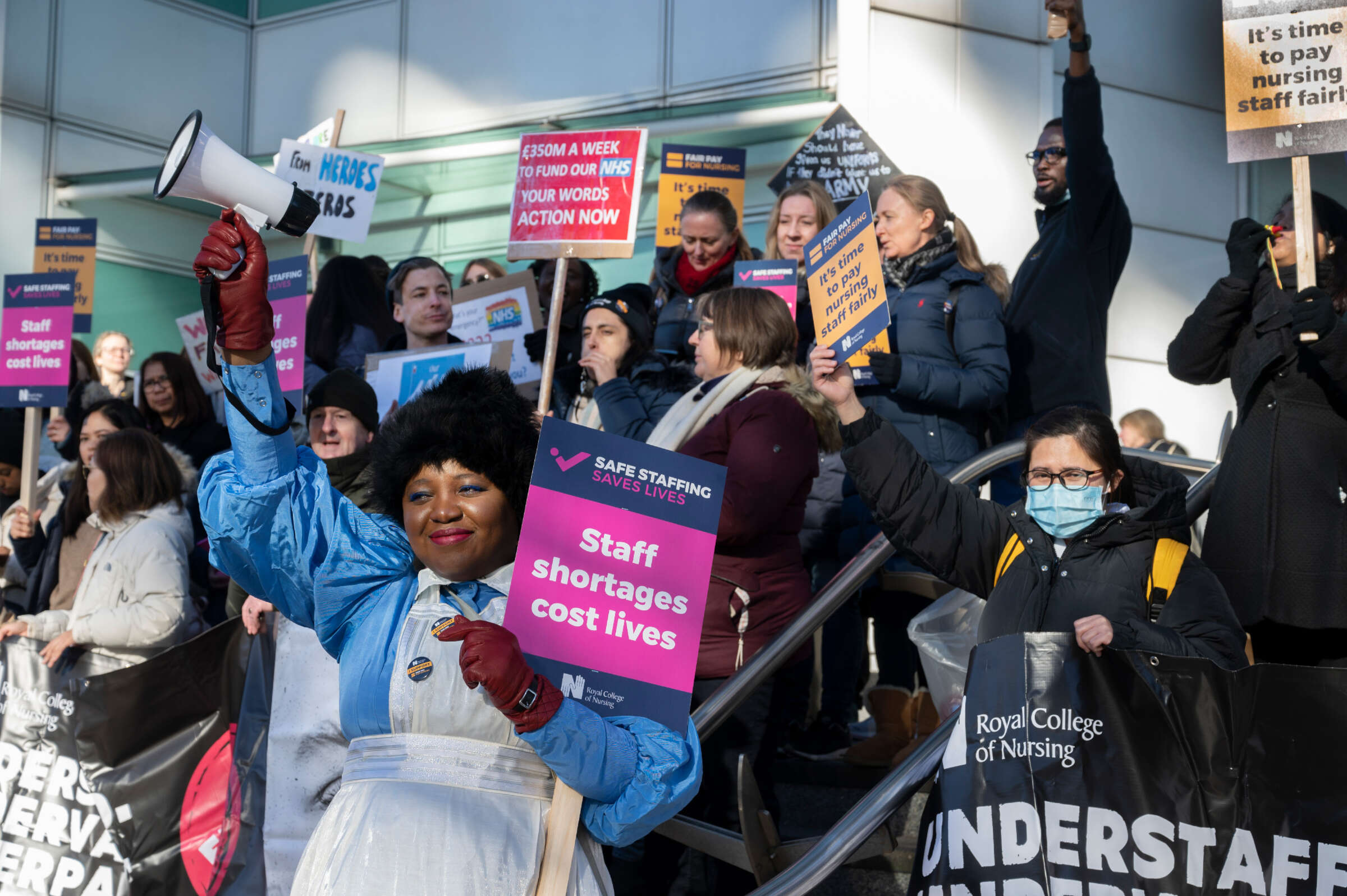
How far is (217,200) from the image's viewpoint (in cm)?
252

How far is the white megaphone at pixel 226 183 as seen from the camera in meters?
2.46

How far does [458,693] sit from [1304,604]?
2493mm

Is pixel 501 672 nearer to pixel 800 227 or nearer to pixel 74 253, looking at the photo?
pixel 800 227

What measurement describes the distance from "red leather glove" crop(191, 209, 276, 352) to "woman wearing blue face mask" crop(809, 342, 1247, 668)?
194 centimetres

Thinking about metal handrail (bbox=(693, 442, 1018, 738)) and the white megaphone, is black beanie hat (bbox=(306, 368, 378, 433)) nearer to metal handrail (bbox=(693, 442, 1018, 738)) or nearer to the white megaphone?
metal handrail (bbox=(693, 442, 1018, 738))

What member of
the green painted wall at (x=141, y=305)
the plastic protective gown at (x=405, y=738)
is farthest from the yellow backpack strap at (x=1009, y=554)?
the green painted wall at (x=141, y=305)

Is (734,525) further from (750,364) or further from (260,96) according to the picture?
(260,96)

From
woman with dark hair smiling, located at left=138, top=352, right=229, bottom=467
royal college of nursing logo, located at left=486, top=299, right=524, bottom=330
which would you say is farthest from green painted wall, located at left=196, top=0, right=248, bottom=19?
royal college of nursing logo, located at left=486, top=299, right=524, bottom=330

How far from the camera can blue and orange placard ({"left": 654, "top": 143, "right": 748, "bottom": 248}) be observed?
296 inches

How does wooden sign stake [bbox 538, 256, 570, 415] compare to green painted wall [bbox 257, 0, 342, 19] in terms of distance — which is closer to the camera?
wooden sign stake [bbox 538, 256, 570, 415]

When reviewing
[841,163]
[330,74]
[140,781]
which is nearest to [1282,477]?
[140,781]

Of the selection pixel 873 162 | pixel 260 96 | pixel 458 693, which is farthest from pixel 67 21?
pixel 458 693

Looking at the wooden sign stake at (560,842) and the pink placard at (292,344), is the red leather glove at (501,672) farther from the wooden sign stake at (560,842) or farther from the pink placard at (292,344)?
the pink placard at (292,344)

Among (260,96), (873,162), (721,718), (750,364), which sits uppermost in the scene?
(260,96)
